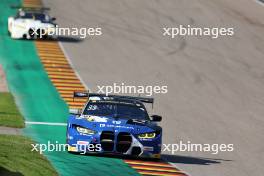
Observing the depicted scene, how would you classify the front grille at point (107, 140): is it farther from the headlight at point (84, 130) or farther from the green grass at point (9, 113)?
the green grass at point (9, 113)

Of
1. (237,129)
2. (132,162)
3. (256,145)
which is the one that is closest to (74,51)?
(237,129)

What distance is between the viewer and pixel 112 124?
56.8 ft

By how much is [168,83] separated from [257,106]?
406 centimetres

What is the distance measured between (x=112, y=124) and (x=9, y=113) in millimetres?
7484

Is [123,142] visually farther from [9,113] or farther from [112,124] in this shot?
[9,113]

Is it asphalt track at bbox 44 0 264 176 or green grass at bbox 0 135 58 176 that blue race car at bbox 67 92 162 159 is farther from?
asphalt track at bbox 44 0 264 176

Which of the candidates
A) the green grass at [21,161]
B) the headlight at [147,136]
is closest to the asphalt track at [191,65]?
the headlight at [147,136]

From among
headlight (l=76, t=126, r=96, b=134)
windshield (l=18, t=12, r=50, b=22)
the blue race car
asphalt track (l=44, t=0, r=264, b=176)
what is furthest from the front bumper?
windshield (l=18, t=12, r=50, b=22)

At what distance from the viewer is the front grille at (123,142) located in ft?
56.4

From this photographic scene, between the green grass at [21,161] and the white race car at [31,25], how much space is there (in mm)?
18407

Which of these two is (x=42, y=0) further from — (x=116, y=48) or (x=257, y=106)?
(x=257, y=106)

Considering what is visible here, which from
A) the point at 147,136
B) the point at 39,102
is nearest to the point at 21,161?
the point at 147,136

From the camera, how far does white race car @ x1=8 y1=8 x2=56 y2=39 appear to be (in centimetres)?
3641

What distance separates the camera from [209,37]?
3891 centimetres
